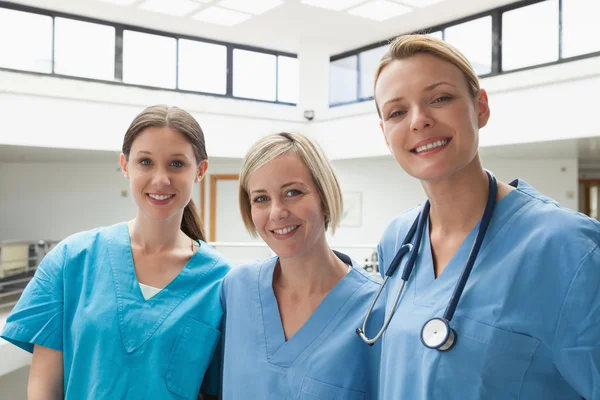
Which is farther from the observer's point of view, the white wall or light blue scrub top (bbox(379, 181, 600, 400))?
the white wall

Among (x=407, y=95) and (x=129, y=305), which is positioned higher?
(x=407, y=95)

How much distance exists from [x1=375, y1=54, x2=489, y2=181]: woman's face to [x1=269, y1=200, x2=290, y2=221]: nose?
0.30 metres

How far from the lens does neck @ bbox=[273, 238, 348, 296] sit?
1.24 metres

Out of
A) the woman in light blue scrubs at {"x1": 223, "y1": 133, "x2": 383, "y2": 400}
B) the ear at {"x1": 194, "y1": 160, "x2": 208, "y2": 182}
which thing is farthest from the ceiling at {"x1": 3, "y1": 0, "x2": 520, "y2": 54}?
the woman in light blue scrubs at {"x1": 223, "y1": 133, "x2": 383, "y2": 400}

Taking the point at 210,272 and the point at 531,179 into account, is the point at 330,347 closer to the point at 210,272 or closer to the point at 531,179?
the point at 210,272

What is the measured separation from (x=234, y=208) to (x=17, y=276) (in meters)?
3.38

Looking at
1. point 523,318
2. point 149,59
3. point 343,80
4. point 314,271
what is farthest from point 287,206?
point 343,80

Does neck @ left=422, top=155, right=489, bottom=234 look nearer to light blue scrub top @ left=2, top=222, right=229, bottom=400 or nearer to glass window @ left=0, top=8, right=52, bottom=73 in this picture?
light blue scrub top @ left=2, top=222, right=229, bottom=400

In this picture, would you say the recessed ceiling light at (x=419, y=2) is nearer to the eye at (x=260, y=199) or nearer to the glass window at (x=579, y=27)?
the glass window at (x=579, y=27)

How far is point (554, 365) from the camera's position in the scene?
0.82m

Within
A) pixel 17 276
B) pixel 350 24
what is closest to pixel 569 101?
pixel 350 24

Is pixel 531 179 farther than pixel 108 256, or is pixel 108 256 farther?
pixel 531 179

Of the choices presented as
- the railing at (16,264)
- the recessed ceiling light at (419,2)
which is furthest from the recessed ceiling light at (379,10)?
the railing at (16,264)

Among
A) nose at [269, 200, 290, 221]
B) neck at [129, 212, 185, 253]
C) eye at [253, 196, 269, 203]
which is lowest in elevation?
neck at [129, 212, 185, 253]
